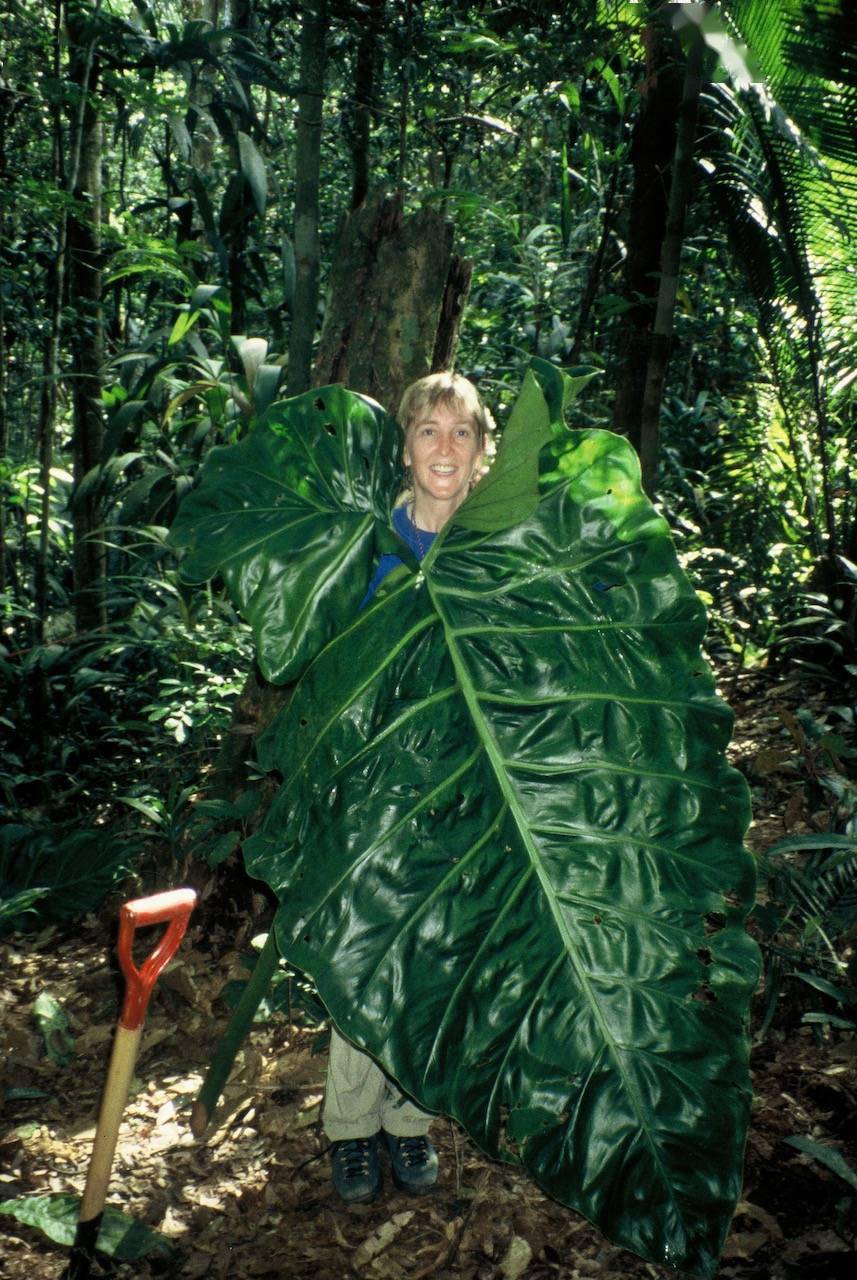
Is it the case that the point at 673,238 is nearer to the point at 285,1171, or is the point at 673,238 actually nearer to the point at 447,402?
the point at 447,402

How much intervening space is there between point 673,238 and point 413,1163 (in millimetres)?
3233

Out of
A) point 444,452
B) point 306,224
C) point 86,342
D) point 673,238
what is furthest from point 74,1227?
point 86,342

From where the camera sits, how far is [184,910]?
65.5 inches

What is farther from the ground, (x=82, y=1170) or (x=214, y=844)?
(x=214, y=844)

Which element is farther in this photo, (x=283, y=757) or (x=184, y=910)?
(x=283, y=757)

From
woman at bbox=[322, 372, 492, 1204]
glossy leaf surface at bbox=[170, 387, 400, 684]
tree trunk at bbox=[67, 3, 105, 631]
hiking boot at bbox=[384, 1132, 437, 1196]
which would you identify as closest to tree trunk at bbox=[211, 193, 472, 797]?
woman at bbox=[322, 372, 492, 1204]

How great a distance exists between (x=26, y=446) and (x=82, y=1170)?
9327 mm

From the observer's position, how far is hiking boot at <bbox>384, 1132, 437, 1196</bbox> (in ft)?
7.32

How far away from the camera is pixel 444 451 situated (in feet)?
6.92

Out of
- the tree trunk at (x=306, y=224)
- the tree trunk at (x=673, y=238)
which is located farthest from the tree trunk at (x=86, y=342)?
the tree trunk at (x=673, y=238)

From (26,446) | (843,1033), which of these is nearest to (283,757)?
(843,1033)

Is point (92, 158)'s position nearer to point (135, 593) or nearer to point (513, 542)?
point (135, 593)

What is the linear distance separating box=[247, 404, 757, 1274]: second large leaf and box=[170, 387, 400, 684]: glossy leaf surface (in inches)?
3.2

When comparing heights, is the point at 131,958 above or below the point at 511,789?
below
